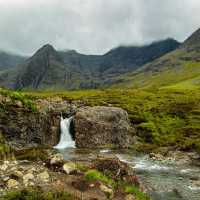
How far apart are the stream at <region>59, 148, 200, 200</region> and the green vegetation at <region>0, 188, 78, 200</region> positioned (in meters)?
17.4

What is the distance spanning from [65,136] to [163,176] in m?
47.9

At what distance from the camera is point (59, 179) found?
98.7ft

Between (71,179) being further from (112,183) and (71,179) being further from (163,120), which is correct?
(163,120)

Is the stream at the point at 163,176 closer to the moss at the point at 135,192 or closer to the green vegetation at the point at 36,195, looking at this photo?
the moss at the point at 135,192

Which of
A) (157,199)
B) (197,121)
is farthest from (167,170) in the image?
(197,121)

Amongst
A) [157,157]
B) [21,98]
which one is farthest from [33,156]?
[21,98]

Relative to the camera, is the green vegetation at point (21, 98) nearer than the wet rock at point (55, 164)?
No

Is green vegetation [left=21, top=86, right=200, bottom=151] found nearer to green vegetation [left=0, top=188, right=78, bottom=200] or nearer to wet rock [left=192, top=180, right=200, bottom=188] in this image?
wet rock [left=192, top=180, right=200, bottom=188]

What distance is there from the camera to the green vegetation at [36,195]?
26.0 m

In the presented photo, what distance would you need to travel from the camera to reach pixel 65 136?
10456 cm

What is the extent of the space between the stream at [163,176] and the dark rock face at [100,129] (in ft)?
30.4

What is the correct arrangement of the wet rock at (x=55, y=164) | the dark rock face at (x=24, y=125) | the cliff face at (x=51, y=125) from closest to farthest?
the wet rock at (x=55, y=164) → the dark rock face at (x=24, y=125) → the cliff face at (x=51, y=125)

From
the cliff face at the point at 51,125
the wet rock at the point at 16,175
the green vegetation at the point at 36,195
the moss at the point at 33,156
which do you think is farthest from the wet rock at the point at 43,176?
the cliff face at the point at 51,125

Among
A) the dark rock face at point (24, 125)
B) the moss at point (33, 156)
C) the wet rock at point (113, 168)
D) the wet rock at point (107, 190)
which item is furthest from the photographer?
the dark rock face at point (24, 125)
